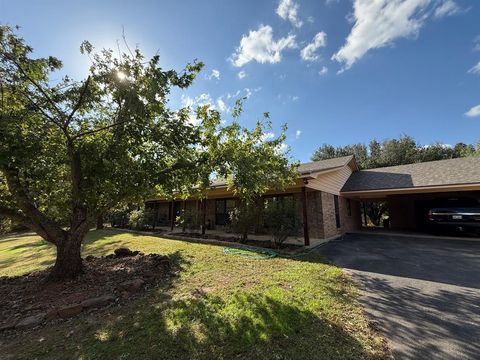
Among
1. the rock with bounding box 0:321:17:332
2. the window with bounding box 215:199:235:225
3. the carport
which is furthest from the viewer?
the window with bounding box 215:199:235:225

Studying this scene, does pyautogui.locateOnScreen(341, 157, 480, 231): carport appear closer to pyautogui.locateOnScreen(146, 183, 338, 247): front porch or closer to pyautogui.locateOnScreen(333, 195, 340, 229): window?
pyautogui.locateOnScreen(333, 195, 340, 229): window

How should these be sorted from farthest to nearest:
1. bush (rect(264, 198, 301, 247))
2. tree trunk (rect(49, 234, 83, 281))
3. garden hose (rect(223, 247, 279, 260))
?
bush (rect(264, 198, 301, 247)) < garden hose (rect(223, 247, 279, 260)) < tree trunk (rect(49, 234, 83, 281))

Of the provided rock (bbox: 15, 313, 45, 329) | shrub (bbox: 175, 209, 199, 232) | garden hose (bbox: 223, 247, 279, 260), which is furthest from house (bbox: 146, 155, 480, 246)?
rock (bbox: 15, 313, 45, 329)

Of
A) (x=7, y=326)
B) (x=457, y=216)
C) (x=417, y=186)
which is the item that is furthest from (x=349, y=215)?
(x=7, y=326)

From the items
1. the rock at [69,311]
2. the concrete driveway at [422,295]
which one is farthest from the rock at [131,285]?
the concrete driveway at [422,295]

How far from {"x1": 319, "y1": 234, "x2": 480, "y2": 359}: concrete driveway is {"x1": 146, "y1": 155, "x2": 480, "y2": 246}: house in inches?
132

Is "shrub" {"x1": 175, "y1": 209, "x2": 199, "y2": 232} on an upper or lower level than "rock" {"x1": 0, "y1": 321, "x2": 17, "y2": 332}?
upper

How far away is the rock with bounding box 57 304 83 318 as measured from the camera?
14.5 feet

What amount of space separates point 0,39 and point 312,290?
28.8ft

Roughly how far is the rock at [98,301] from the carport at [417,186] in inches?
552

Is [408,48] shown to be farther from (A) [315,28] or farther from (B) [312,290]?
(B) [312,290]

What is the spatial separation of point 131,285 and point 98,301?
77 centimetres

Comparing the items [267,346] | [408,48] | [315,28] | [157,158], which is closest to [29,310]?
[157,158]

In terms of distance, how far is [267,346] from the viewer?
316cm
